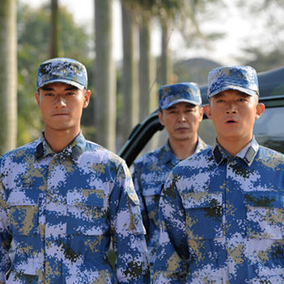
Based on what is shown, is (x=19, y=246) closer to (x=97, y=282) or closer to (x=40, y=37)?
(x=97, y=282)

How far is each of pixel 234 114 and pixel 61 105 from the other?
2.57 ft

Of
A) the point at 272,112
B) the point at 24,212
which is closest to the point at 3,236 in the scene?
the point at 24,212

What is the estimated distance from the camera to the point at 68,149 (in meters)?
2.89

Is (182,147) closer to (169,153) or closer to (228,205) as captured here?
(169,153)

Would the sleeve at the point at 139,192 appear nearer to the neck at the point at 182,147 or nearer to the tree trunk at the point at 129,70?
the neck at the point at 182,147

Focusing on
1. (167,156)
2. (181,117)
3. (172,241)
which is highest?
(181,117)

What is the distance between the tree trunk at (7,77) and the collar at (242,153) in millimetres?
5591

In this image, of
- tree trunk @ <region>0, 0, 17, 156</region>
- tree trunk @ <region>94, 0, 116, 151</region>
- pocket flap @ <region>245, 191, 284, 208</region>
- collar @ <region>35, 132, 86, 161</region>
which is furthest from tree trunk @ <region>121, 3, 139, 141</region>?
pocket flap @ <region>245, 191, 284, 208</region>

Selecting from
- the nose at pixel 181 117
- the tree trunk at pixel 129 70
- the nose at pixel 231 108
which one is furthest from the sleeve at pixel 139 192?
the tree trunk at pixel 129 70

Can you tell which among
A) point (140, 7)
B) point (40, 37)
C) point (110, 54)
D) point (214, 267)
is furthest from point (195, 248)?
point (40, 37)

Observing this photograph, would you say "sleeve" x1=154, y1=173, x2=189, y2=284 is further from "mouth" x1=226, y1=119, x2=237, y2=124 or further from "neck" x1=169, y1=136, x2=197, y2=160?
"neck" x1=169, y1=136, x2=197, y2=160

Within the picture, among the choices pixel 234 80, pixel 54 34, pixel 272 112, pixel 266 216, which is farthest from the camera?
pixel 54 34

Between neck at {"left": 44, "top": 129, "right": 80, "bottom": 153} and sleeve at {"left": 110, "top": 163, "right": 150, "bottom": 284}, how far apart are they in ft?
0.95

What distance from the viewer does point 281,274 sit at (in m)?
2.48
